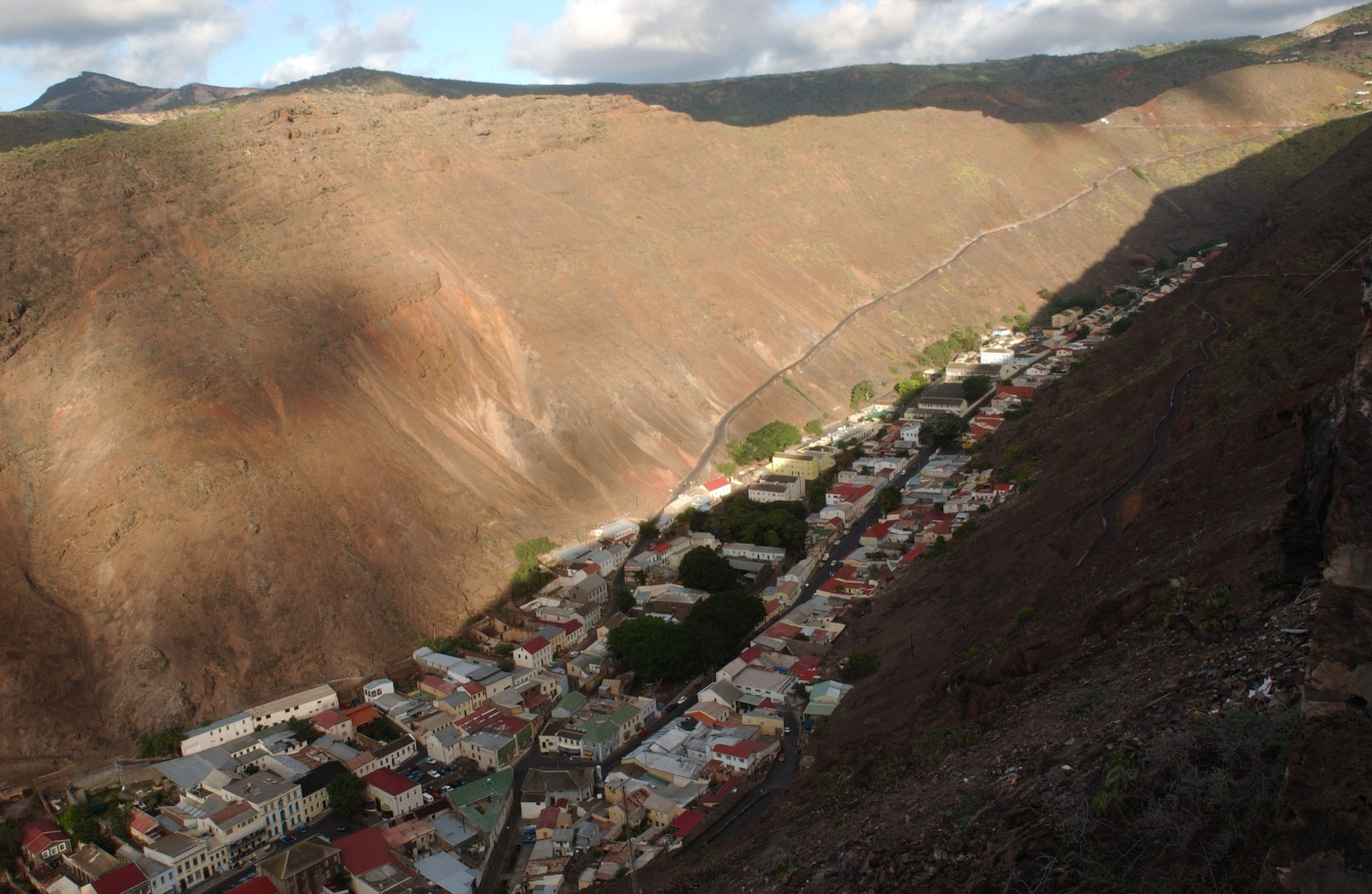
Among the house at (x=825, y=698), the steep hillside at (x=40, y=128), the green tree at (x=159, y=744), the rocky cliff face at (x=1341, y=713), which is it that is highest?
the steep hillside at (x=40, y=128)

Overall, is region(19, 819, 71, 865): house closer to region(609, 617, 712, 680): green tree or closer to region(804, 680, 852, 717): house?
region(609, 617, 712, 680): green tree

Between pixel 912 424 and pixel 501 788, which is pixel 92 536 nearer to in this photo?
pixel 501 788

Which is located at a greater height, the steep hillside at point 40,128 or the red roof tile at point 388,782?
the steep hillside at point 40,128

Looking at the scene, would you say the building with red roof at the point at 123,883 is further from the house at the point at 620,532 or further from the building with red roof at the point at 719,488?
the building with red roof at the point at 719,488

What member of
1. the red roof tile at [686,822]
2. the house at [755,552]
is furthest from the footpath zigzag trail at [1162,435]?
the house at [755,552]

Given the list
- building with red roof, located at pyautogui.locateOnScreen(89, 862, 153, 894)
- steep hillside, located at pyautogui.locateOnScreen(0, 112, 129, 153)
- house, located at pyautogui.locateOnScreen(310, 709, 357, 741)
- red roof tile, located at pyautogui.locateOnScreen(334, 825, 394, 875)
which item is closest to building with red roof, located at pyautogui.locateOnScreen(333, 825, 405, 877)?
red roof tile, located at pyautogui.locateOnScreen(334, 825, 394, 875)

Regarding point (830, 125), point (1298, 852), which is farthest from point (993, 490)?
point (830, 125)
